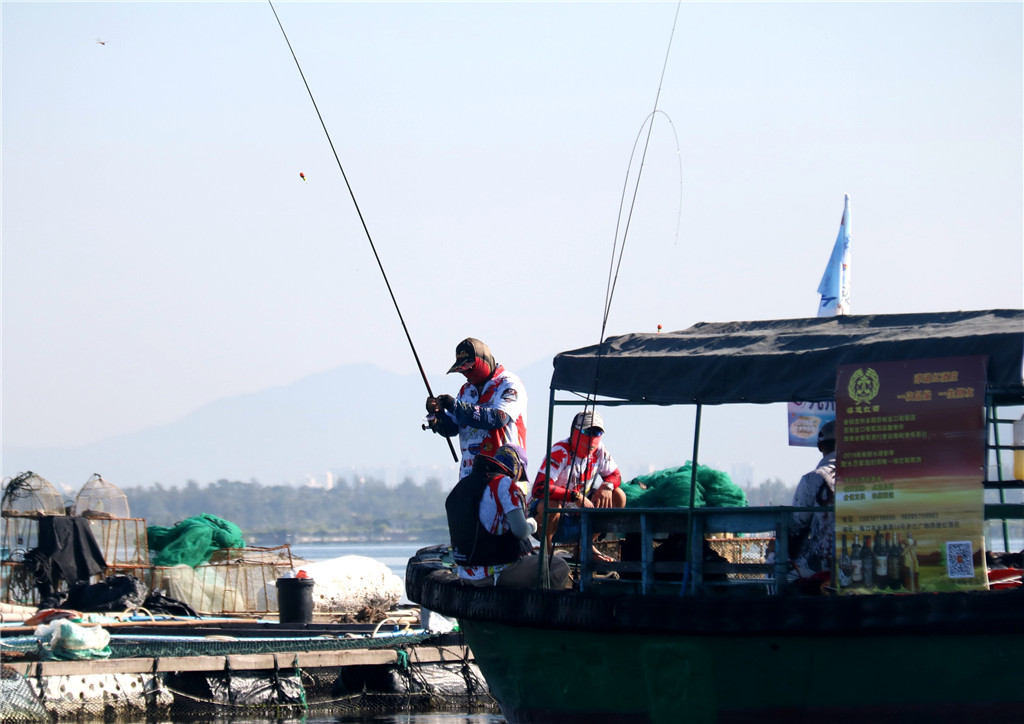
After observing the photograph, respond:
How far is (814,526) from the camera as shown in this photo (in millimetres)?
8000

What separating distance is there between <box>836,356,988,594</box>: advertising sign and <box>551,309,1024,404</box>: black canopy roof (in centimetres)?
11

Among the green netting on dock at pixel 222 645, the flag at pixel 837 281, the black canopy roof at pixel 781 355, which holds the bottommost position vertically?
the green netting on dock at pixel 222 645

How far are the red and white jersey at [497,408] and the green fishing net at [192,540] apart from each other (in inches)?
405

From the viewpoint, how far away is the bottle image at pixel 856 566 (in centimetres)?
731

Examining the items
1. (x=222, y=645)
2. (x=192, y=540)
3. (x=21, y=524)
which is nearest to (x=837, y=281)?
(x=222, y=645)

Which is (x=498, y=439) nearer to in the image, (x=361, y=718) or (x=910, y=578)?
(x=910, y=578)

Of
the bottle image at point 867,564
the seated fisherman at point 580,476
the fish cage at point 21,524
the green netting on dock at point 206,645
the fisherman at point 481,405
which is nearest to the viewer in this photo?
the bottle image at point 867,564

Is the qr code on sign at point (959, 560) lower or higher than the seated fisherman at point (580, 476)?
lower

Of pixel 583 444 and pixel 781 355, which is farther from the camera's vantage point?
pixel 583 444

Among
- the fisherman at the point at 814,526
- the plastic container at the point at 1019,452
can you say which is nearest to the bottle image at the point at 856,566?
the fisherman at the point at 814,526

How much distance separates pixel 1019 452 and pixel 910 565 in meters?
1.34

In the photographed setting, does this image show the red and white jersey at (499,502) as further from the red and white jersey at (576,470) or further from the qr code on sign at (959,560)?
the qr code on sign at (959,560)

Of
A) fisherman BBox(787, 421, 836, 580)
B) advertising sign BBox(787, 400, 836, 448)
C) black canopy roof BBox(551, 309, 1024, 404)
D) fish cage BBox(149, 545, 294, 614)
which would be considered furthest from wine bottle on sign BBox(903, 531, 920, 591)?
fish cage BBox(149, 545, 294, 614)

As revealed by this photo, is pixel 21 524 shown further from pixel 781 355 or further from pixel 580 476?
pixel 781 355
